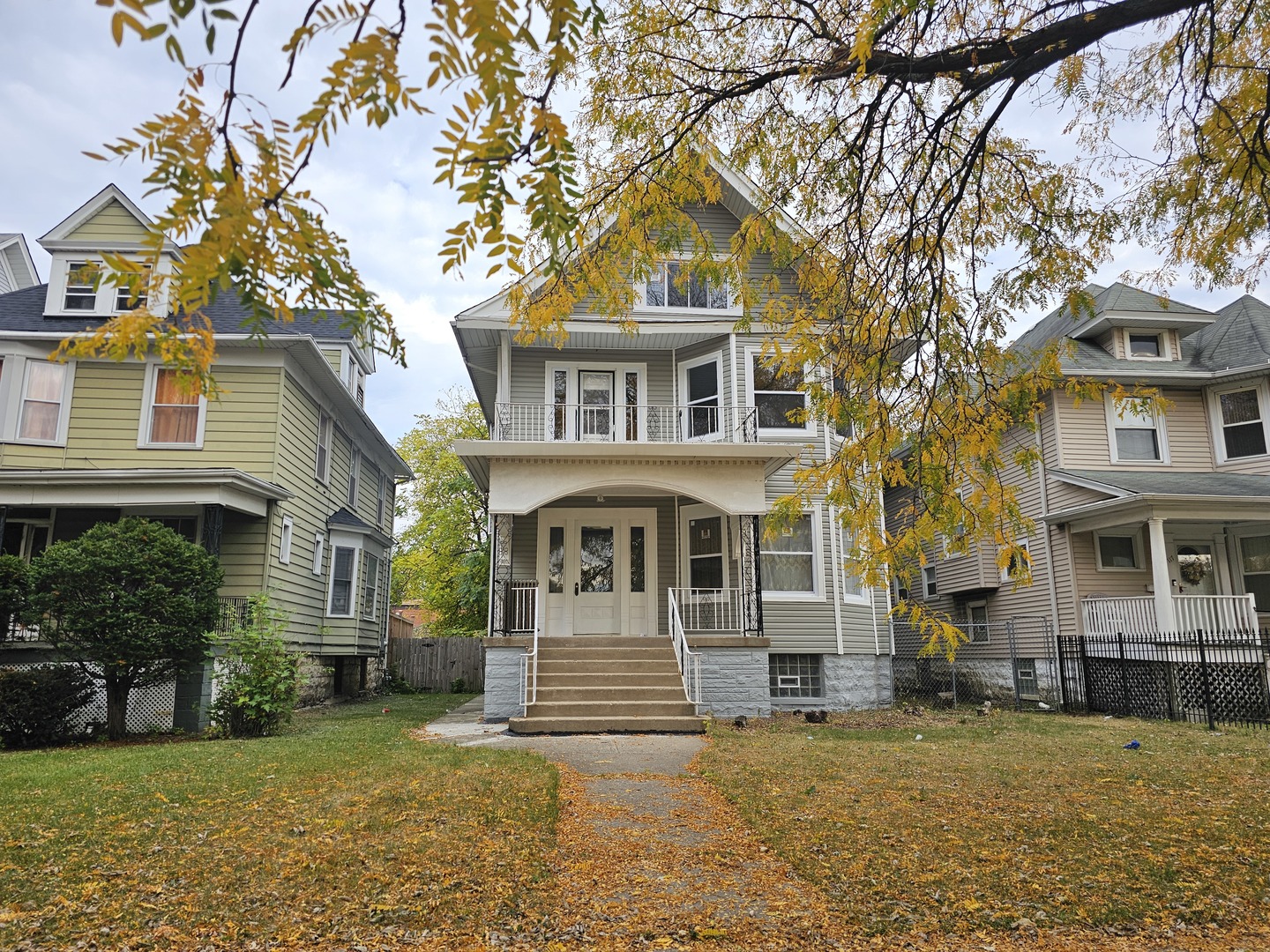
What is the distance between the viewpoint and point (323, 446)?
19047 millimetres

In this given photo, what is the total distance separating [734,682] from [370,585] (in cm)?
1225

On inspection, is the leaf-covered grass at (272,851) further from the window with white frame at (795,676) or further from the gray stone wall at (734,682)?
the window with white frame at (795,676)

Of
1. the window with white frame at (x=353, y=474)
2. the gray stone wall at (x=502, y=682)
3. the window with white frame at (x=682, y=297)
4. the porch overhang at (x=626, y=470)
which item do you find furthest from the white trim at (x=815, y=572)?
the window with white frame at (x=353, y=474)

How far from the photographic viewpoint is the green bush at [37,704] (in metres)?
11.1

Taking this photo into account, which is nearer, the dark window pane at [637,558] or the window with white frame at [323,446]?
the dark window pane at [637,558]

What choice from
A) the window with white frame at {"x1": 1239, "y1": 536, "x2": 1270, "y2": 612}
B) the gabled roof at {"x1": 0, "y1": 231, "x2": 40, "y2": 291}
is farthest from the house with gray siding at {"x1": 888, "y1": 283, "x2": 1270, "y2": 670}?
the gabled roof at {"x1": 0, "y1": 231, "x2": 40, "y2": 291}

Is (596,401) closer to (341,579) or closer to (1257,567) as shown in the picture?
(341,579)

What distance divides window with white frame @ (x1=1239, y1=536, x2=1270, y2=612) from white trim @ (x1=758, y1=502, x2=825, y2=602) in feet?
30.9

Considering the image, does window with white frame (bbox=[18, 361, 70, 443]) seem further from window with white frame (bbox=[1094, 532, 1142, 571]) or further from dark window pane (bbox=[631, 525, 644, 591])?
window with white frame (bbox=[1094, 532, 1142, 571])

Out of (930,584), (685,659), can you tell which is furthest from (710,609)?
(930,584)

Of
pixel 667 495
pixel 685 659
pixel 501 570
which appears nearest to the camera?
pixel 685 659

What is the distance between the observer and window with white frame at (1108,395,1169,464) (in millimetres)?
18969

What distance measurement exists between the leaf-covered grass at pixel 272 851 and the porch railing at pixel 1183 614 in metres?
13.2

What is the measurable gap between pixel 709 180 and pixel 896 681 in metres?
18.2
